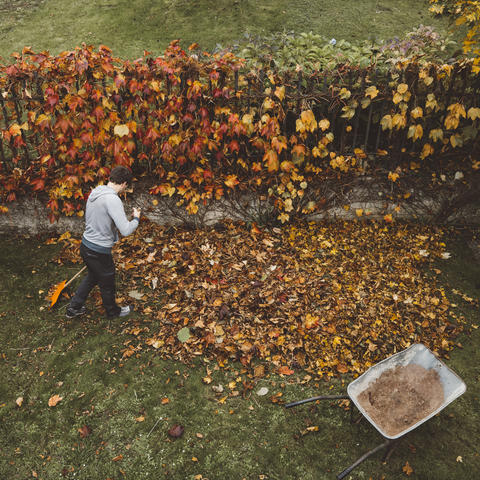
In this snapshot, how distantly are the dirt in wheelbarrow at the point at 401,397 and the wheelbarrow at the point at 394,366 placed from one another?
37 millimetres

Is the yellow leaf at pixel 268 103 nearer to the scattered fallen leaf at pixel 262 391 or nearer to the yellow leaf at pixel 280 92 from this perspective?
the yellow leaf at pixel 280 92

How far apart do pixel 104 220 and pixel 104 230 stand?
0.12 m

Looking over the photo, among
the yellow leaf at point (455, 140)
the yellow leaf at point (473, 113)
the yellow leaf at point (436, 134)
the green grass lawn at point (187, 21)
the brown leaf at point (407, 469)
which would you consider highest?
the green grass lawn at point (187, 21)

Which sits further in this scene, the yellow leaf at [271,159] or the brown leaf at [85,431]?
the yellow leaf at [271,159]

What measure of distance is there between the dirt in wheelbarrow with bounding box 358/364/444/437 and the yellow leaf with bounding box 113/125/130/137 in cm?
402

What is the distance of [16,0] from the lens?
11102 millimetres

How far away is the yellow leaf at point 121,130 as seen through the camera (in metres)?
4.63

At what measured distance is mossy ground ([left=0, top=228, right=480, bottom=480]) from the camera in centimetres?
307

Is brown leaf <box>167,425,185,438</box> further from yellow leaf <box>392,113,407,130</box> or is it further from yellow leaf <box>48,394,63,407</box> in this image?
yellow leaf <box>392,113,407,130</box>

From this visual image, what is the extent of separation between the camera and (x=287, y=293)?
15.0 ft

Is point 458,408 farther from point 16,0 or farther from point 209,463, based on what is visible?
point 16,0

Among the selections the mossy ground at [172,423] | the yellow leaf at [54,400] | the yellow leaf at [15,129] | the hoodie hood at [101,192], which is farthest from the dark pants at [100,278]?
the yellow leaf at [15,129]

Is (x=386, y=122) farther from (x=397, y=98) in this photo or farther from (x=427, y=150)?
(x=427, y=150)

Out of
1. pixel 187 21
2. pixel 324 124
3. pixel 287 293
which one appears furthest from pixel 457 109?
pixel 187 21
